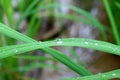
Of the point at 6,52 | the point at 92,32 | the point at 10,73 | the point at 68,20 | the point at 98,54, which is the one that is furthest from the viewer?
the point at 68,20

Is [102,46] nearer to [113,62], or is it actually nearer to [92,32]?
[113,62]

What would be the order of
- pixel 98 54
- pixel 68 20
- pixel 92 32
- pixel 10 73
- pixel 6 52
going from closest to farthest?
pixel 6 52 < pixel 10 73 < pixel 98 54 < pixel 92 32 < pixel 68 20

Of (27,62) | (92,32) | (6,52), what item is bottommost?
(6,52)

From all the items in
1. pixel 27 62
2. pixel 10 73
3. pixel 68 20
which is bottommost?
pixel 10 73

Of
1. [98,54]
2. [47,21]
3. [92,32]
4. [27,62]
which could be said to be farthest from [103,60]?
[47,21]

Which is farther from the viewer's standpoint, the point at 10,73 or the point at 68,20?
the point at 68,20

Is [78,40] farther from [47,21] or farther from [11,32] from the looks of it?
[47,21]

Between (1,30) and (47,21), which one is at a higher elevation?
(47,21)

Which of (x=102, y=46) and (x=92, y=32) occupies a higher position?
(x=92, y=32)

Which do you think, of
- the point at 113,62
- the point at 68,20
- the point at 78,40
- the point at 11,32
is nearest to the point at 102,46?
the point at 78,40
